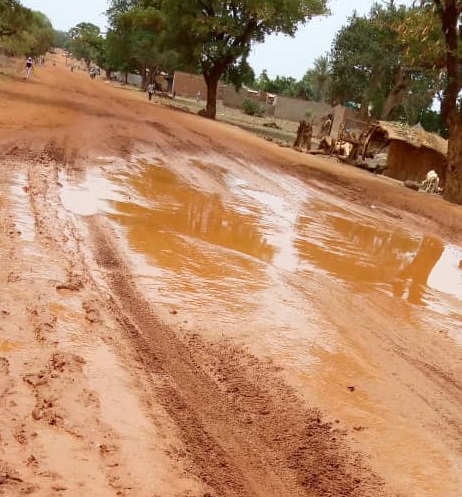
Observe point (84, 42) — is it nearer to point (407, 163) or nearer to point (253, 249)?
point (407, 163)

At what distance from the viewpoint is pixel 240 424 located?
3.30 m

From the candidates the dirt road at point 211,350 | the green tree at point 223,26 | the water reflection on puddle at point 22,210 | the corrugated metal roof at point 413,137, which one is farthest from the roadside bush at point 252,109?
the water reflection on puddle at point 22,210

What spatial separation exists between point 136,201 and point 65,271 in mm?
3503

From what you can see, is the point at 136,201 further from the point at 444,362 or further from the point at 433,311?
the point at 444,362

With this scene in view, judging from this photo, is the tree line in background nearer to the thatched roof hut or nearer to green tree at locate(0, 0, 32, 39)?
green tree at locate(0, 0, 32, 39)

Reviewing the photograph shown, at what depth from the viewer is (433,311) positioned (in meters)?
6.18

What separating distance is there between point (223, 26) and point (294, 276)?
78.5 ft

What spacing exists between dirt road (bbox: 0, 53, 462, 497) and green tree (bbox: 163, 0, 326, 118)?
2093 cm

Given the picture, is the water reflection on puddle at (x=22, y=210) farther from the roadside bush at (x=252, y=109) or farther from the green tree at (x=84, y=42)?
the green tree at (x=84, y=42)

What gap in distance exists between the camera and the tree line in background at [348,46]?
15.6m

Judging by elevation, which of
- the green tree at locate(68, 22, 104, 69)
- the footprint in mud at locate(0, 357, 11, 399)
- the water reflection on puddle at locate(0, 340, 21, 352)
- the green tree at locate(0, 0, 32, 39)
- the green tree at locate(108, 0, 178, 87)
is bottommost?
the footprint in mud at locate(0, 357, 11, 399)

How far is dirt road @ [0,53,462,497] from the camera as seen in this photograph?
288 cm

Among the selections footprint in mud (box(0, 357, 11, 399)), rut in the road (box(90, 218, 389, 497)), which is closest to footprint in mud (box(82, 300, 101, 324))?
rut in the road (box(90, 218, 389, 497))

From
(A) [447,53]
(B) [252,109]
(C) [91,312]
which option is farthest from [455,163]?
(B) [252,109]
